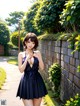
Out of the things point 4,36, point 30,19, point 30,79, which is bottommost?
point 30,79

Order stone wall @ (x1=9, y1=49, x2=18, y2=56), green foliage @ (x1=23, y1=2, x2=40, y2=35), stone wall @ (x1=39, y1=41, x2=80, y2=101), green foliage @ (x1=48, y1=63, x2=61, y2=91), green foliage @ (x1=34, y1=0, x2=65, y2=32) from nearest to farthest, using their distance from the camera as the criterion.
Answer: stone wall @ (x1=39, y1=41, x2=80, y2=101) → green foliage @ (x1=48, y1=63, x2=61, y2=91) → green foliage @ (x1=34, y1=0, x2=65, y2=32) → green foliage @ (x1=23, y1=2, x2=40, y2=35) → stone wall @ (x1=9, y1=49, x2=18, y2=56)

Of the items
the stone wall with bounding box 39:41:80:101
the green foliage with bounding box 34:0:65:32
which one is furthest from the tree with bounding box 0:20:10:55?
the stone wall with bounding box 39:41:80:101

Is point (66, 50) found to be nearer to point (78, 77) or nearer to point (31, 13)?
point (78, 77)

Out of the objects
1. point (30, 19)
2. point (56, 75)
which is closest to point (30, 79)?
point (56, 75)

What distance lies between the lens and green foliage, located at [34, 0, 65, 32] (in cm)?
1011

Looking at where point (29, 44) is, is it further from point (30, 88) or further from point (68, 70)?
point (68, 70)

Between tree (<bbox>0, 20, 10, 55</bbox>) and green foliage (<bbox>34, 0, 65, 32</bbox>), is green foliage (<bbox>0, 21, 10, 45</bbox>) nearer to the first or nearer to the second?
tree (<bbox>0, 20, 10, 55</bbox>)

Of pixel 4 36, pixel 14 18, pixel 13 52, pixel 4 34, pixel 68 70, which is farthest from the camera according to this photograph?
pixel 14 18

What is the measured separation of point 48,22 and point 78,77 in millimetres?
5035

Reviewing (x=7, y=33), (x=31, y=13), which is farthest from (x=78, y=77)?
(x=7, y=33)

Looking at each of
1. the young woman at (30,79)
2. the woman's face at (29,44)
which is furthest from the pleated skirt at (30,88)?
the woman's face at (29,44)

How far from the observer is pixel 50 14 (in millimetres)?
10406

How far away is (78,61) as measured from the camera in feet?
18.4

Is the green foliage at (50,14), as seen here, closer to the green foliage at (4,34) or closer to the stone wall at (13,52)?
the green foliage at (4,34)
